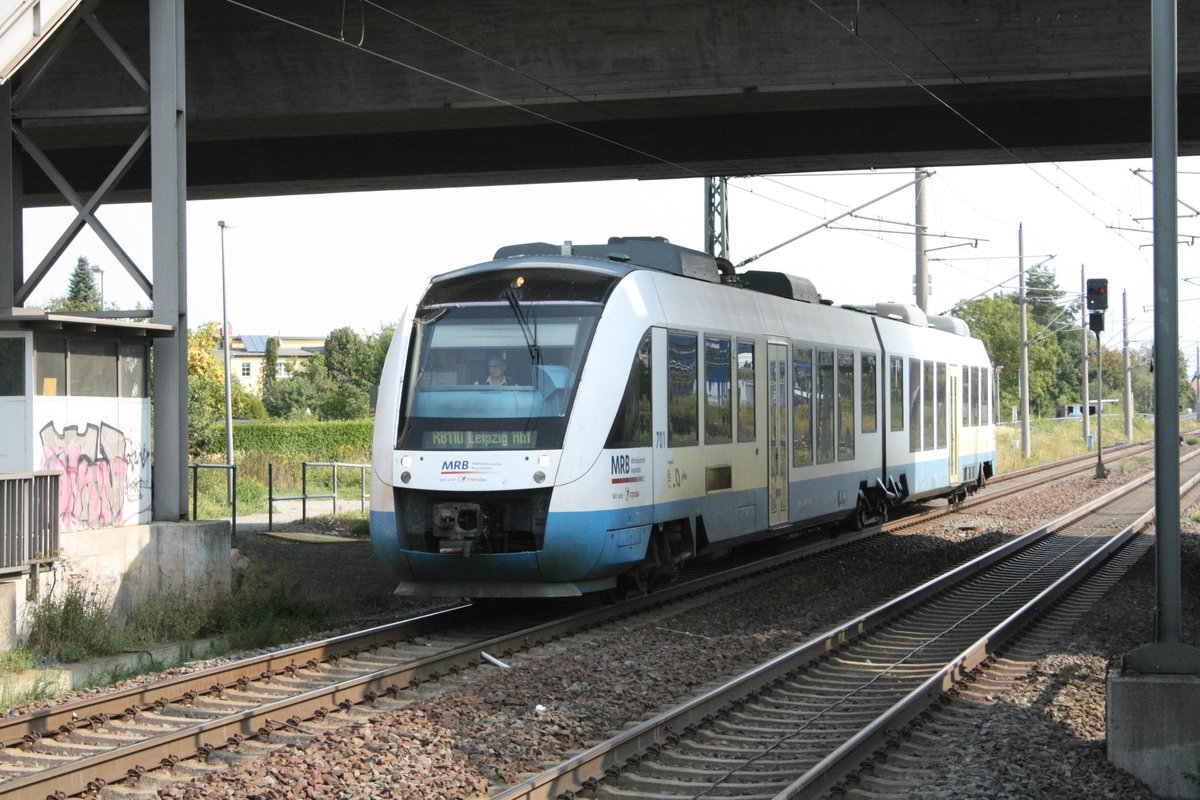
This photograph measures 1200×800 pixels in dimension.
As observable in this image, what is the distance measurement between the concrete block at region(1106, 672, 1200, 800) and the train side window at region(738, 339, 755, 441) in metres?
6.72

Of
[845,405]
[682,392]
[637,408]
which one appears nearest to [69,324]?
[637,408]

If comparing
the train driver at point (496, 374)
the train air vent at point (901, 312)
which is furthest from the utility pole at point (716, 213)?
the train driver at point (496, 374)

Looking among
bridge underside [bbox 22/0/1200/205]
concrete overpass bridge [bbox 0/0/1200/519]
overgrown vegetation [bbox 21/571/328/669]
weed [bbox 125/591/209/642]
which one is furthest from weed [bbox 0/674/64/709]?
bridge underside [bbox 22/0/1200/205]

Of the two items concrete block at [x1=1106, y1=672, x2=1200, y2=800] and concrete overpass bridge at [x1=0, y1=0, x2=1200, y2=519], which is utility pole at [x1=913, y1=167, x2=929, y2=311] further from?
concrete block at [x1=1106, y1=672, x2=1200, y2=800]

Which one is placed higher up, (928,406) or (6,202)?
(6,202)

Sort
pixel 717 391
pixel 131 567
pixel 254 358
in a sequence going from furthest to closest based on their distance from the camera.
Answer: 1. pixel 254 358
2. pixel 717 391
3. pixel 131 567

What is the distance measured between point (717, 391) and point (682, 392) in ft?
3.15

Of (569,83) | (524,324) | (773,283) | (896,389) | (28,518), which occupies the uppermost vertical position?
(569,83)

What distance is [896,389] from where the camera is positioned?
20.2 metres

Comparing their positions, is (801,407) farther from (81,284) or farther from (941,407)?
(81,284)

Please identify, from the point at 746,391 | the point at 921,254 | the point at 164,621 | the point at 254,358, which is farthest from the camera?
the point at 254,358

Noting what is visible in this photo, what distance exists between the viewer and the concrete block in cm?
739

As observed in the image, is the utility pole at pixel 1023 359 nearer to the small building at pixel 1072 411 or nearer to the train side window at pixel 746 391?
the train side window at pixel 746 391

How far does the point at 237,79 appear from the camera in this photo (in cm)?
1580
